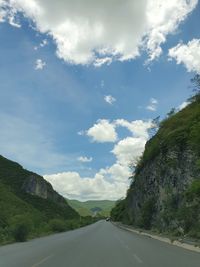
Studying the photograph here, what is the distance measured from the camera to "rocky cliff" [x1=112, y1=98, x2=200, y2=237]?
41188 mm

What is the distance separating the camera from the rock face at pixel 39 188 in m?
141

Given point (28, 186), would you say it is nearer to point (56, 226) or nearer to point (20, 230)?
point (56, 226)

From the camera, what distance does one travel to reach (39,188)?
149250 millimetres

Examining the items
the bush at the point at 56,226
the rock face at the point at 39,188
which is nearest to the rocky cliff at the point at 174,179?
the bush at the point at 56,226

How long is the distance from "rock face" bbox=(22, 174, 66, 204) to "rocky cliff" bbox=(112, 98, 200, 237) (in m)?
73.6

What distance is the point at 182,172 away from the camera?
165ft

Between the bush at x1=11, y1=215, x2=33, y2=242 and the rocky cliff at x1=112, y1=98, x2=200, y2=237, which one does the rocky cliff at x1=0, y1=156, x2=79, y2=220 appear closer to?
the rocky cliff at x1=112, y1=98, x2=200, y2=237

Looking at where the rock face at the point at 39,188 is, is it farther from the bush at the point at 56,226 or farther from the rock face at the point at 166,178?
the rock face at the point at 166,178

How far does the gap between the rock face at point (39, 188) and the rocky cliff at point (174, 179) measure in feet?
242

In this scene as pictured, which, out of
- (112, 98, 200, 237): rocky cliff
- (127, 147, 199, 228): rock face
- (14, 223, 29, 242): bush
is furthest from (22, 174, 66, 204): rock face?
(14, 223, 29, 242): bush

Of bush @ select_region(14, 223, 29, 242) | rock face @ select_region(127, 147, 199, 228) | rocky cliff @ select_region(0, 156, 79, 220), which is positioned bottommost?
bush @ select_region(14, 223, 29, 242)

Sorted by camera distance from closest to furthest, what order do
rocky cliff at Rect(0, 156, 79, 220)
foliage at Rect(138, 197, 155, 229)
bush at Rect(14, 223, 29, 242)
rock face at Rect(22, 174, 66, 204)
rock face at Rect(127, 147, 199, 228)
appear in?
bush at Rect(14, 223, 29, 242), rock face at Rect(127, 147, 199, 228), foliage at Rect(138, 197, 155, 229), rocky cliff at Rect(0, 156, 79, 220), rock face at Rect(22, 174, 66, 204)

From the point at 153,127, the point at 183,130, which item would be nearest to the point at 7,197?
the point at 153,127

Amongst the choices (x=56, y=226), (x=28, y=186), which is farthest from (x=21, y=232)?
(x=28, y=186)
